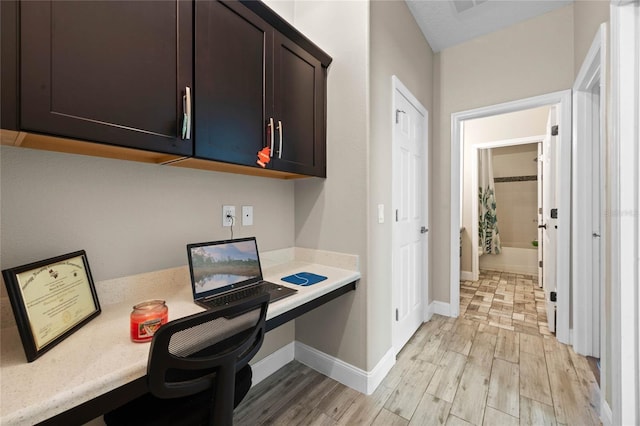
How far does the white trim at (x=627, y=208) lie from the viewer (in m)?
1.23

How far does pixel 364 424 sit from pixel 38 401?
145 cm

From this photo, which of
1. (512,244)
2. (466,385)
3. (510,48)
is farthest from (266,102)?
(512,244)

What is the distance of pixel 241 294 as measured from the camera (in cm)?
135

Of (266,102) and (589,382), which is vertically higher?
(266,102)

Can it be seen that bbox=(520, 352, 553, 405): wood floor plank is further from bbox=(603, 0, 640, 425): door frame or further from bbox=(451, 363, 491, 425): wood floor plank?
bbox=(603, 0, 640, 425): door frame

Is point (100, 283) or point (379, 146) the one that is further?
point (379, 146)

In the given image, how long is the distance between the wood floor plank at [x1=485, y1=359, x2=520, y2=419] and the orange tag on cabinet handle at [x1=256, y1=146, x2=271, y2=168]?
1958 mm

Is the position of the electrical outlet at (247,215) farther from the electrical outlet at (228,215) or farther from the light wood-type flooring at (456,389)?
the light wood-type flooring at (456,389)

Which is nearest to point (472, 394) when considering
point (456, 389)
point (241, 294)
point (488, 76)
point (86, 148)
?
point (456, 389)

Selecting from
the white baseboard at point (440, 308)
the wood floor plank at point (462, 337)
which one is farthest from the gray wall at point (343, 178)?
the white baseboard at point (440, 308)

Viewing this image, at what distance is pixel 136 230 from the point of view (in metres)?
1.25

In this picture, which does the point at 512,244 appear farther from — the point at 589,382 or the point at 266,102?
the point at 266,102

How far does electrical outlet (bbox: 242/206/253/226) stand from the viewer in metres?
1.71

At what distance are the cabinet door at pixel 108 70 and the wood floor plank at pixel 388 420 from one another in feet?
5.65
